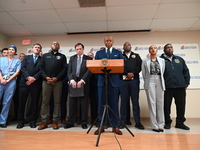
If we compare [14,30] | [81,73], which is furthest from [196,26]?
[14,30]

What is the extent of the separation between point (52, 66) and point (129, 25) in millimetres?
2457

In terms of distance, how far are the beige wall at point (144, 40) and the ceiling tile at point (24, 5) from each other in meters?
1.38

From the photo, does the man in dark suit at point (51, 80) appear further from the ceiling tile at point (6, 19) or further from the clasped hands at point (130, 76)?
the ceiling tile at point (6, 19)

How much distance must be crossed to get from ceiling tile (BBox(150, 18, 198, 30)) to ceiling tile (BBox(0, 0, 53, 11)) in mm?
2751

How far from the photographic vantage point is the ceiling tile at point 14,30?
3.90m

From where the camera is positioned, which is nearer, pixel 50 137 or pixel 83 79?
pixel 50 137

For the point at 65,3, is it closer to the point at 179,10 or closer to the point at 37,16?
the point at 37,16

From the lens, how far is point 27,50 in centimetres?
441

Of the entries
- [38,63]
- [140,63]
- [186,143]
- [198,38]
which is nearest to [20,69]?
[38,63]

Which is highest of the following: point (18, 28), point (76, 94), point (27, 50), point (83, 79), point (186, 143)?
point (18, 28)

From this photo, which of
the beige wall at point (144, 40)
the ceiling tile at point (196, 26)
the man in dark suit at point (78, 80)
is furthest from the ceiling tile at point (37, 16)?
the ceiling tile at point (196, 26)

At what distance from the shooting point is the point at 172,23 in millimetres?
3688

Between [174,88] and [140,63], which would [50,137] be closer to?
[140,63]

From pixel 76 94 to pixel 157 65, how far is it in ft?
5.38
